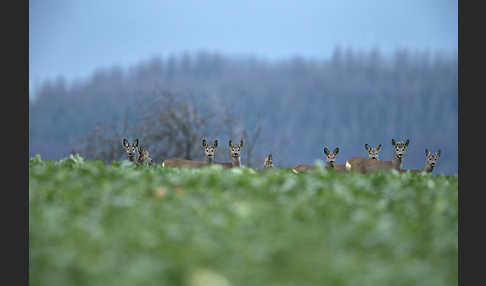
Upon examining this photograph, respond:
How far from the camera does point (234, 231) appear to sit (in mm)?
4703

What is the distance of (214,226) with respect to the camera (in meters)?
4.82

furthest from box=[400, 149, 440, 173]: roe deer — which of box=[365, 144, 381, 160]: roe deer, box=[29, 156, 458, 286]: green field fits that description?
box=[29, 156, 458, 286]: green field

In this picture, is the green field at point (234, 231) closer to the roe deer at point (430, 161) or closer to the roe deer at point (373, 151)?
the roe deer at point (430, 161)

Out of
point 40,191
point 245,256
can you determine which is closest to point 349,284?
point 245,256

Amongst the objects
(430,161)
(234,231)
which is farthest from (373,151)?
(234,231)

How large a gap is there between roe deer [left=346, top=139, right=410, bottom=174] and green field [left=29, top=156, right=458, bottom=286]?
5.88 metres

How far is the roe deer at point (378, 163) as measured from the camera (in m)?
13.1

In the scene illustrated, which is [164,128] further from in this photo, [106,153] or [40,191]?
[40,191]

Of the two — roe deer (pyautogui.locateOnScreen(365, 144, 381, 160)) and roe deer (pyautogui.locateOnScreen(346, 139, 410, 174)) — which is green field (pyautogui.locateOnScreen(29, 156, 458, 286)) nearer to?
roe deer (pyautogui.locateOnScreen(346, 139, 410, 174))

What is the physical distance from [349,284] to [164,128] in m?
19.1

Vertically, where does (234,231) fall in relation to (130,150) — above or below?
below

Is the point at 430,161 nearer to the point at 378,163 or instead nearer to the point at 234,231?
the point at 378,163

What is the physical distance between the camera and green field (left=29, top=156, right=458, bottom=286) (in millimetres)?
3896

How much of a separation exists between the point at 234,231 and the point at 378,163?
9.64 m
